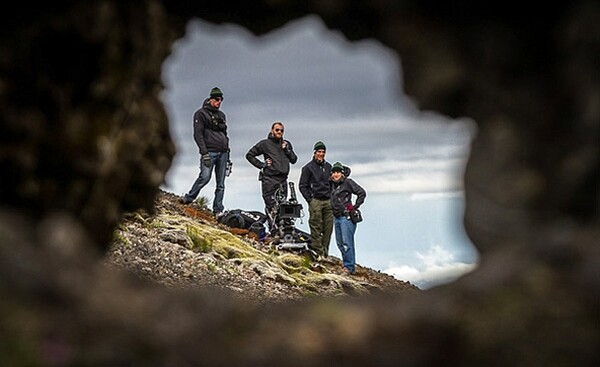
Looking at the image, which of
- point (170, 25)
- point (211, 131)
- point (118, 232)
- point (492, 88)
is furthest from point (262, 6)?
point (211, 131)

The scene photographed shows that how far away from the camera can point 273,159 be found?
2248 centimetres

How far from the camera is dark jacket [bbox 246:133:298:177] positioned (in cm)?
2228

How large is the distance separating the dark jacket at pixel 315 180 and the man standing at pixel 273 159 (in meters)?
0.59

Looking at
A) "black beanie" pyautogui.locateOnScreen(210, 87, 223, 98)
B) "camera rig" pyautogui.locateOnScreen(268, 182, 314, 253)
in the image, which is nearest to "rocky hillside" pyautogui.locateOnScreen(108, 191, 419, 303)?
"camera rig" pyautogui.locateOnScreen(268, 182, 314, 253)

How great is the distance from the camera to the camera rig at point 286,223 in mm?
23219

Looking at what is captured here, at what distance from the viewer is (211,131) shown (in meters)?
21.9

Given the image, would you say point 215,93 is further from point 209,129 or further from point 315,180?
point 315,180

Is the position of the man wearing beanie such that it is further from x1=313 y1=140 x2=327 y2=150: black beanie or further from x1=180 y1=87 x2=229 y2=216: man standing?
x1=180 y1=87 x2=229 y2=216: man standing

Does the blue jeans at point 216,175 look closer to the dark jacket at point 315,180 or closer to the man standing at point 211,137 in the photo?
the man standing at point 211,137

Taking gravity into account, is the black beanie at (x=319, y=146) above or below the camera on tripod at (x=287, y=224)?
above

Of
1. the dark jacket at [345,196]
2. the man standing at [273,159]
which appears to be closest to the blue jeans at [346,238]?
the dark jacket at [345,196]

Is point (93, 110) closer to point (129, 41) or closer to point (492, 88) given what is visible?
point (129, 41)

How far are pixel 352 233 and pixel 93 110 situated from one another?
56.7ft

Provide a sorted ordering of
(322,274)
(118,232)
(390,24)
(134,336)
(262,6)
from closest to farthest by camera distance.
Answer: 1. (134,336)
2. (390,24)
3. (262,6)
4. (118,232)
5. (322,274)
